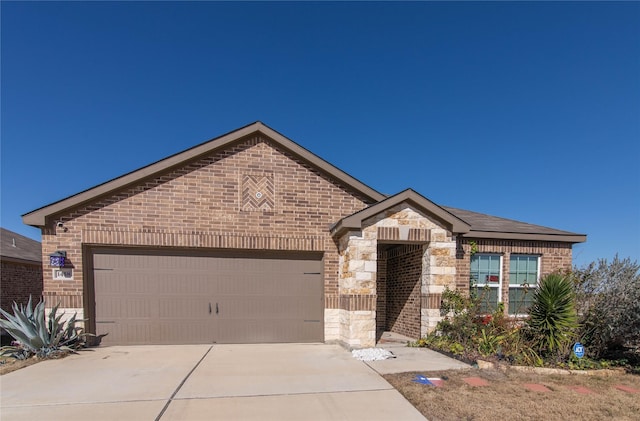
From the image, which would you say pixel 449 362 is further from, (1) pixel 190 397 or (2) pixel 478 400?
(1) pixel 190 397

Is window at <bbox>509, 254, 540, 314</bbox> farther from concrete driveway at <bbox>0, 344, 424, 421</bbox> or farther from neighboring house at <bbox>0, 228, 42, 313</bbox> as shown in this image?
neighboring house at <bbox>0, 228, 42, 313</bbox>

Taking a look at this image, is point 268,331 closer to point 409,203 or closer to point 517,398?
point 409,203

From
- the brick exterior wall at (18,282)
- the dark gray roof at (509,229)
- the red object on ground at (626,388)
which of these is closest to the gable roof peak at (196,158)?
the dark gray roof at (509,229)

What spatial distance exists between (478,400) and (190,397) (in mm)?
3860

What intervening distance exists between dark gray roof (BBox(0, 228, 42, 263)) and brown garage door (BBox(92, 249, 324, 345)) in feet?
26.0

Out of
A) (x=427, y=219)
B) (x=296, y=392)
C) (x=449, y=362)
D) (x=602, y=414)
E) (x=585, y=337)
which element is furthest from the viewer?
(x=427, y=219)

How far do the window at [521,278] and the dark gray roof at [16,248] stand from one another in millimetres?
16631

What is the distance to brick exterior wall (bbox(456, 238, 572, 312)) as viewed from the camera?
8891mm

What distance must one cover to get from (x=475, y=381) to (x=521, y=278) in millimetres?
5120

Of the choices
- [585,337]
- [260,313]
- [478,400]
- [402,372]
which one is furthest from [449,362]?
[260,313]

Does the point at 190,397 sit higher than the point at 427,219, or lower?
lower

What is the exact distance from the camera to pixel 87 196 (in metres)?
7.47

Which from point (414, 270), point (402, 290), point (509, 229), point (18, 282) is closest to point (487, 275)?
point (509, 229)

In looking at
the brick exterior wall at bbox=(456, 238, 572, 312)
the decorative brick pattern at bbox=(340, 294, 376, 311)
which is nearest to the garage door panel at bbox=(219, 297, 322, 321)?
the decorative brick pattern at bbox=(340, 294, 376, 311)
